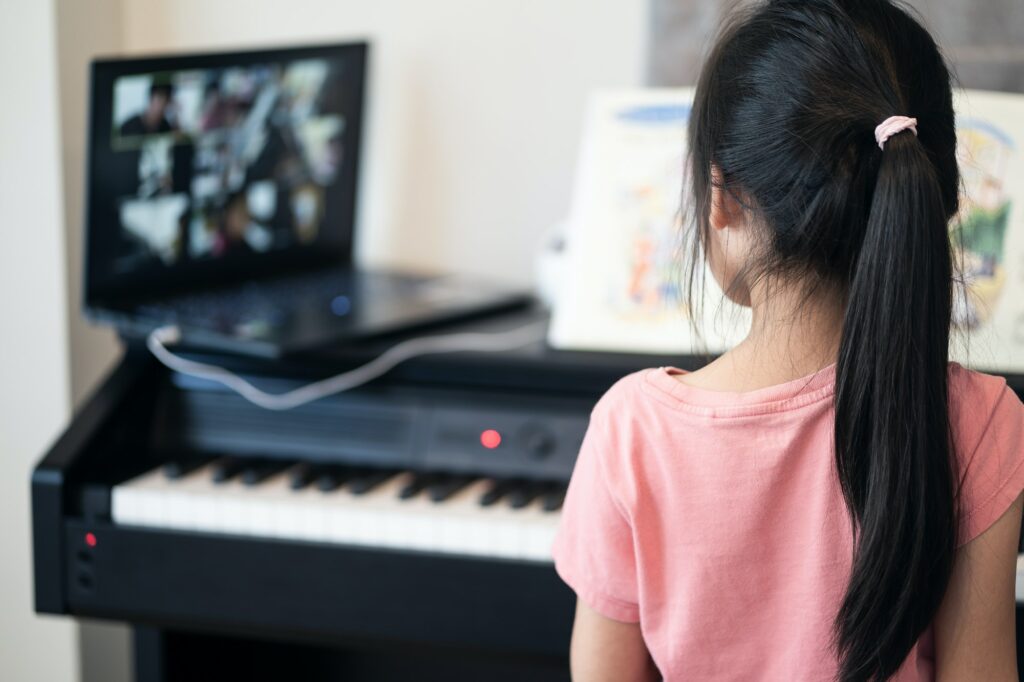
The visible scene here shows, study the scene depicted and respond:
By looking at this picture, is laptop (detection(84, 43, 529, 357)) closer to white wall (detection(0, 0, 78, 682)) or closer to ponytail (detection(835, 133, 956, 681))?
white wall (detection(0, 0, 78, 682))

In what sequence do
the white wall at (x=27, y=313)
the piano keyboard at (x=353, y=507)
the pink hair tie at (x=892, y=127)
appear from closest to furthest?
the pink hair tie at (x=892, y=127) → the piano keyboard at (x=353, y=507) → the white wall at (x=27, y=313)

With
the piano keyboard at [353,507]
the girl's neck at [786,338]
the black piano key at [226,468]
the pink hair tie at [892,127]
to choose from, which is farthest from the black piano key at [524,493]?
the pink hair tie at [892,127]

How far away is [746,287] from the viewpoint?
2.79 feet

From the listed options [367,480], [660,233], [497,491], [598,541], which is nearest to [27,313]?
[367,480]

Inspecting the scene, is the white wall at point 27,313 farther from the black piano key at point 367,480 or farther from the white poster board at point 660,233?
the white poster board at point 660,233

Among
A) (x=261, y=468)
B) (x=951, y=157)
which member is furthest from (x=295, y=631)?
(x=951, y=157)

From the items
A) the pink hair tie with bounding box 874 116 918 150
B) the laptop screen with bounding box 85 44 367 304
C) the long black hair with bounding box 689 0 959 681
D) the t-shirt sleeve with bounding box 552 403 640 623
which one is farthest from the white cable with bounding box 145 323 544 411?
the pink hair tie with bounding box 874 116 918 150

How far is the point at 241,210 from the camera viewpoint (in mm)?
1639

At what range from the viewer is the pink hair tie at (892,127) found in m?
0.75

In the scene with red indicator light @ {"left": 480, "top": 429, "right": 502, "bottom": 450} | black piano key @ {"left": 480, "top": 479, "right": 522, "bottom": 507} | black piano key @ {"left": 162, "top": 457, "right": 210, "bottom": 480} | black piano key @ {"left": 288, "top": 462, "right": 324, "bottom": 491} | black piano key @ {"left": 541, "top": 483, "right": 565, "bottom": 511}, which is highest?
red indicator light @ {"left": 480, "top": 429, "right": 502, "bottom": 450}

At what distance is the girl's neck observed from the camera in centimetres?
84

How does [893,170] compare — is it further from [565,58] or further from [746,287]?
[565,58]

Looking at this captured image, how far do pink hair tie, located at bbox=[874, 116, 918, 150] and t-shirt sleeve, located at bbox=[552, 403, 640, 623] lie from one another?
291 mm

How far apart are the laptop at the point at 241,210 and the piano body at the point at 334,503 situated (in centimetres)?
8
